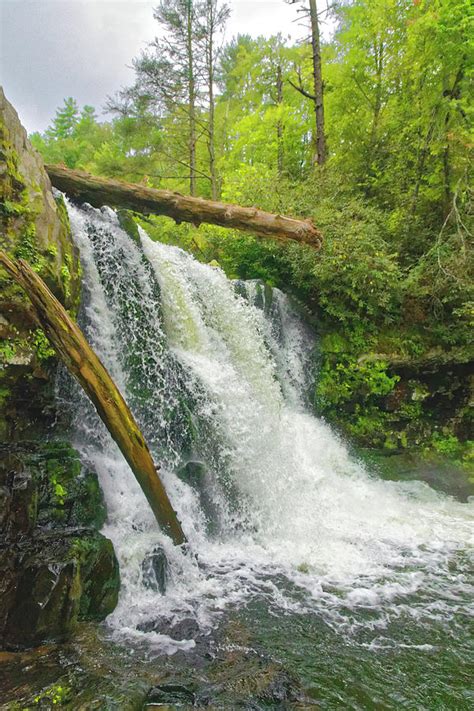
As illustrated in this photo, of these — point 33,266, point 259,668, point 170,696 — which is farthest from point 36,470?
point 259,668

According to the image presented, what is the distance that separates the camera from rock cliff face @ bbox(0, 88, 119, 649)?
331 cm

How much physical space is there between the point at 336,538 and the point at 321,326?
4.83m

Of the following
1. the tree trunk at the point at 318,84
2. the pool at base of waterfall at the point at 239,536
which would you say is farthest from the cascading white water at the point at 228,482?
the tree trunk at the point at 318,84

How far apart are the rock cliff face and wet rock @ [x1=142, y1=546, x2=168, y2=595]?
328 mm

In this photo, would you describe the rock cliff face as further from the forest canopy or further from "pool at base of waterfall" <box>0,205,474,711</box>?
the forest canopy

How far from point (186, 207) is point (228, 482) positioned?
13.8 feet

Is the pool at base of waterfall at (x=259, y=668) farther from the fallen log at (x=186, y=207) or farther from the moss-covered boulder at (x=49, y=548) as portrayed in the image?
the fallen log at (x=186, y=207)

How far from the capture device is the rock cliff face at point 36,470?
3.31 meters

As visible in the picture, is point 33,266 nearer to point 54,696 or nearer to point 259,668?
point 54,696

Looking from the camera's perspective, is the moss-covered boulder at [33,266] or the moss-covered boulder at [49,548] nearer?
the moss-covered boulder at [49,548]

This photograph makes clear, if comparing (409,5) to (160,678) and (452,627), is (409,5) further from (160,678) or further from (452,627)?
(160,678)

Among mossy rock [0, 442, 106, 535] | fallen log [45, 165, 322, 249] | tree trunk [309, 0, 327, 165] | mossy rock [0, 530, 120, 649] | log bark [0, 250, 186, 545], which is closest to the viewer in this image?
mossy rock [0, 530, 120, 649]

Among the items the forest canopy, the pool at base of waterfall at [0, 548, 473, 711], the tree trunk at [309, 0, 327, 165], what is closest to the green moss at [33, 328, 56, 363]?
the pool at base of waterfall at [0, 548, 473, 711]

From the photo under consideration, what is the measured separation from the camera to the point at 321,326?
9125 millimetres
